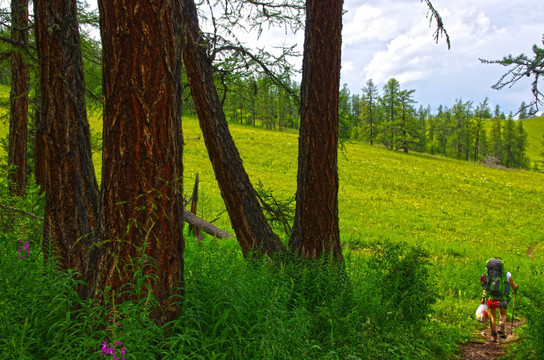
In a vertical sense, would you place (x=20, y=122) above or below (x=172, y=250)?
above

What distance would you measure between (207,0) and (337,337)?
16.9 feet

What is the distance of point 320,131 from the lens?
505cm

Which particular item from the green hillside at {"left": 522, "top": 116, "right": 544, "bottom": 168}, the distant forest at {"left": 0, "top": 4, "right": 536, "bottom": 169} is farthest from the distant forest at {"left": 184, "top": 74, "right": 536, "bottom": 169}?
the green hillside at {"left": 522, "top": 116, "right": 544, "bottom": 168}

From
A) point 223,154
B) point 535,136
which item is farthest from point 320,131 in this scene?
point 535,136

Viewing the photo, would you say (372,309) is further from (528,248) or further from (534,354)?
(528,248)

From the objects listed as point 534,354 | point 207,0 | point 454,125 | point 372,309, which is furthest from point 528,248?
point 454,125

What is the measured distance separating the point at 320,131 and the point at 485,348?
4336mm

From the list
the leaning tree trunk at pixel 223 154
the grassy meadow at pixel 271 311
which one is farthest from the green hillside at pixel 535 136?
the leaning tree trunk at pixel 223 154

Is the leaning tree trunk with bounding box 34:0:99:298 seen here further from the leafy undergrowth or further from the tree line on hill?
the leafy undergrowth

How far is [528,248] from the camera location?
16.6 meters

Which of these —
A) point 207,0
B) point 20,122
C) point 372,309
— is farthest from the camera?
point 20,122

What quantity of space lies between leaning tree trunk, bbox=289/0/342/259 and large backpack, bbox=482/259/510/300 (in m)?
3.53

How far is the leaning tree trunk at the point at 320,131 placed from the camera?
16.5 feet

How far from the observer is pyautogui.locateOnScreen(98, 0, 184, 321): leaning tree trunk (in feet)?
8.82
